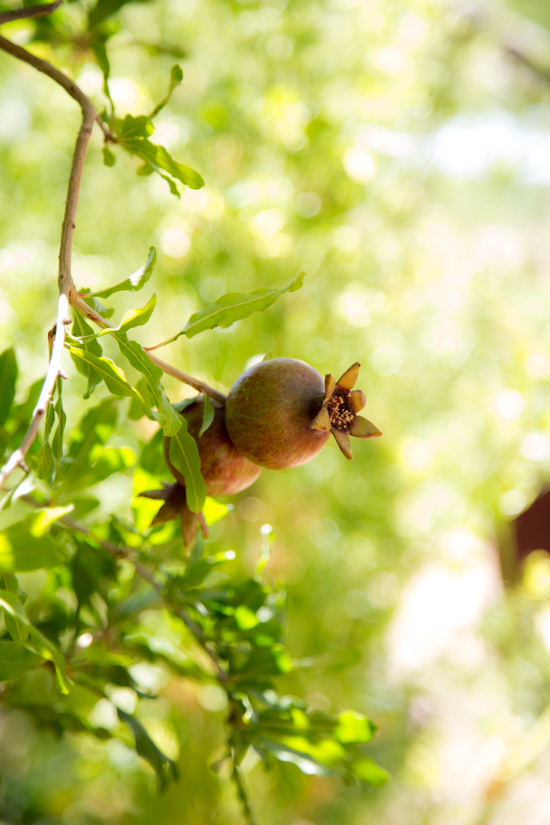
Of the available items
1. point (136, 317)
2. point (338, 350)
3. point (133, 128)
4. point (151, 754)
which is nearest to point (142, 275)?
point (136, 317)

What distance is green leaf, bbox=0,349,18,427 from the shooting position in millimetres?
433

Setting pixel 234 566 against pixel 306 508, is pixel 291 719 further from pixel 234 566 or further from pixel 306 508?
pixel 306 508

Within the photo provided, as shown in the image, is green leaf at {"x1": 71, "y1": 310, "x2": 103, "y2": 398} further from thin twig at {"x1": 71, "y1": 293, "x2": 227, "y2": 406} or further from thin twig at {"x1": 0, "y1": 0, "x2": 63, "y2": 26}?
thin twig at {"x1": 0, "y1": 0, "x2": 63, "y2": 26}

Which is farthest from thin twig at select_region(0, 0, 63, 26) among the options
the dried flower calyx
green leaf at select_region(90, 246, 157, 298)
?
the dried flower calyx

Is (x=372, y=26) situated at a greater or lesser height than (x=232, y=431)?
greater

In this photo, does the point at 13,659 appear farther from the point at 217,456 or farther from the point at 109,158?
the point at 109,158

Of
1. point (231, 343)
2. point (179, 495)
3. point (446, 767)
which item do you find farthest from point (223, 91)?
point (446, 767)

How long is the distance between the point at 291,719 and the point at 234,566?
0.40 meters

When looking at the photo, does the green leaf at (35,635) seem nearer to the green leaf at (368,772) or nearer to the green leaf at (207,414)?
the green leaf at (207,414)

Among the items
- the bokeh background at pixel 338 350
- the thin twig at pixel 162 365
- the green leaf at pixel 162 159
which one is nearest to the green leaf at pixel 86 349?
the thin twig at pixel 162 365

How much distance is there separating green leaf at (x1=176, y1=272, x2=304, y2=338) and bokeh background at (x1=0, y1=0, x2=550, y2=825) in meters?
0.50

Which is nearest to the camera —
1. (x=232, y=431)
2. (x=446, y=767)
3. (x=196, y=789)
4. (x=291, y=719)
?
(x=232, y=431)

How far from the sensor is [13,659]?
0.30 meters

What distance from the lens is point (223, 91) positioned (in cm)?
84
